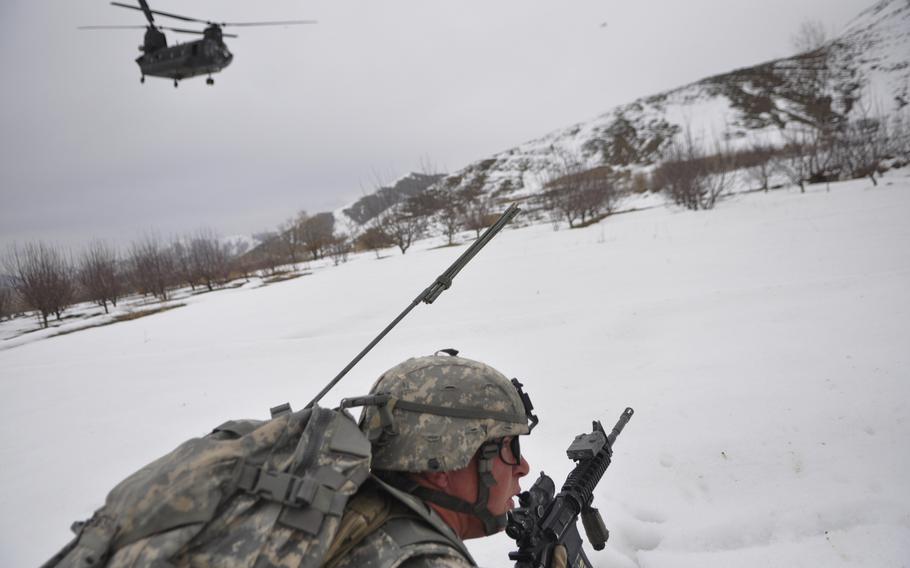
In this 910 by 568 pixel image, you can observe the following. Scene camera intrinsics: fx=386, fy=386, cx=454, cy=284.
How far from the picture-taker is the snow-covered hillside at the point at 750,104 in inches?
1581

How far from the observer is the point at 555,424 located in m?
3.68

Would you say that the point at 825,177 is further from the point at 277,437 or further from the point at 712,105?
the point at 712,105

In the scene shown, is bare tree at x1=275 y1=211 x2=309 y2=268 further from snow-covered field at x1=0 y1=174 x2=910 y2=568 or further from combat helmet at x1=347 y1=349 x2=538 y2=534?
combat helmet at x1=347 y1=349 x2=538 y2=534

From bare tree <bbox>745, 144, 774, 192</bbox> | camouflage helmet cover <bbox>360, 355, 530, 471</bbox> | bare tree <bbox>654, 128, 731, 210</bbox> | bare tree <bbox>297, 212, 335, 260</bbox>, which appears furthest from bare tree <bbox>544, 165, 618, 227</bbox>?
camouflage helmet cover <bbox>360, 355, 530, 471</bbox>

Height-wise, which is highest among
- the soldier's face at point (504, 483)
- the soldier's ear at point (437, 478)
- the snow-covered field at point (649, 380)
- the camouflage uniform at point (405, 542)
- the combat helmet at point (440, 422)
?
the combat helmet at point (440, 422)

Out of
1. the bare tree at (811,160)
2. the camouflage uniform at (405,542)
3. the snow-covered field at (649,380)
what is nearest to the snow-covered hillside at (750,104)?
the bare tree at (811,160)

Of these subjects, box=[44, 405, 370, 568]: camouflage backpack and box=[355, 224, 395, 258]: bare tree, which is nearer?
box=[44, 405, 370, 568]: camouflage backpack

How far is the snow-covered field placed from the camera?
2.43m

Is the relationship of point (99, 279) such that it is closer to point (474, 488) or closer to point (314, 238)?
point (314, 238)

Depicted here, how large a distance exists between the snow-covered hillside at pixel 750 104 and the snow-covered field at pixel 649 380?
1217 inches

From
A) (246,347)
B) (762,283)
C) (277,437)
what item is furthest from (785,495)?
(246,347)

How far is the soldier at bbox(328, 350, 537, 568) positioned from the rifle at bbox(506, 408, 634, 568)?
8cm

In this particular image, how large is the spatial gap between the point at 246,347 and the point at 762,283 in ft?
28.4

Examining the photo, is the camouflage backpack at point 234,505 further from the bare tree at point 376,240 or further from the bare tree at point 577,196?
the bare tree at point 376,240
